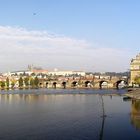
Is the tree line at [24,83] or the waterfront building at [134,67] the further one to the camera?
the tree line at [24,83]

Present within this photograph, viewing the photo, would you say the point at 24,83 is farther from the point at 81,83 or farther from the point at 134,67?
the point at 134,67

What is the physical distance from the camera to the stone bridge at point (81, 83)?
119 meters

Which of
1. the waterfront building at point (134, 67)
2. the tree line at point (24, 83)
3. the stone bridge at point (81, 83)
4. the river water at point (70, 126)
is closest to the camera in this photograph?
the river water at point (70, 126)

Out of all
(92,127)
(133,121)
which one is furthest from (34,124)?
(133,121)

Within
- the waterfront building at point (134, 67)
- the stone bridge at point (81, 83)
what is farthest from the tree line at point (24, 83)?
the waterfront building at point (134, 67)

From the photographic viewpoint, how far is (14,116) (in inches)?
1442

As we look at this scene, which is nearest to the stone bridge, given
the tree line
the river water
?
the tree line

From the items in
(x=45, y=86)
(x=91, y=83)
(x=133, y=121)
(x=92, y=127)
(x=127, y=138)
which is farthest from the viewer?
(x=45, y=86)

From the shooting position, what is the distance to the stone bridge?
11894 centimetres

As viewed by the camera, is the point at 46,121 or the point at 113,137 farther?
the point at 46,121

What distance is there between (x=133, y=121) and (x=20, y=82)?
97.8m

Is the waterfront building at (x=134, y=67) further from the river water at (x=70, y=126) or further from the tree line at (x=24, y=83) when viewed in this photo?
the river water at (x=70, y=126)

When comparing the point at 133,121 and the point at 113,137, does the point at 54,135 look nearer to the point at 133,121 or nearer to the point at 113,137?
the point at 113,137

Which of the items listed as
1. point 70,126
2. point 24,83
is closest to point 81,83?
point 24,83
